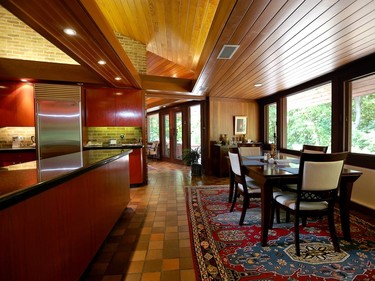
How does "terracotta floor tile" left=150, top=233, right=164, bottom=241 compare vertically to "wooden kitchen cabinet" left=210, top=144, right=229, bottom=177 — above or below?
below

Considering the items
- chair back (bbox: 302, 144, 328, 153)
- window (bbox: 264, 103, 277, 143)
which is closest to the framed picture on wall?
window (bbox: 264, 103, 277, 143)

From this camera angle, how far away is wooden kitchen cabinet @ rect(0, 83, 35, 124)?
3.60m

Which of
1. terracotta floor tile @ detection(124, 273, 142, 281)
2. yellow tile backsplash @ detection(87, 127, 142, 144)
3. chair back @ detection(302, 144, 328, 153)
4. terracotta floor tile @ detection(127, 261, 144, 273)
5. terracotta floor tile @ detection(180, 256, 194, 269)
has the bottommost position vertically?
terracotta floor tile @ detection(124, 273, 142, 281)

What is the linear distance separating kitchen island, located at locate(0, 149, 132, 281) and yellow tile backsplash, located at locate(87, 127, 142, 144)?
8.83 feet

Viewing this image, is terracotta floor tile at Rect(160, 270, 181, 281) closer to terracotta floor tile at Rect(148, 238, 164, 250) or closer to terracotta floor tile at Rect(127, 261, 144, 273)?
terracotta floor tile at Rect(127, 261, 144, 273)

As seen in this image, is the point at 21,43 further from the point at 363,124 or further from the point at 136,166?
the point at 363,124

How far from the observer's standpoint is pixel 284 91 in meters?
4.70

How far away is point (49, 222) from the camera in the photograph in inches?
42.6

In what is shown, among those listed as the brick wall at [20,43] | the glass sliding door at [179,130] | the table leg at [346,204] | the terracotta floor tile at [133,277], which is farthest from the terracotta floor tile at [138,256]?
the glass sliding door at [179,130]


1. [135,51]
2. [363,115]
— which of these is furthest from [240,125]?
[135,51]

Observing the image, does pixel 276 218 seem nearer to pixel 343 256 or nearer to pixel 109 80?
pixel 343 256

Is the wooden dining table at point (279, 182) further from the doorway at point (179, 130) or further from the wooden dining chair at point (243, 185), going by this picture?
the doorway at point (179, 130)

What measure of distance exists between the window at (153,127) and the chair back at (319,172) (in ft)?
23.2

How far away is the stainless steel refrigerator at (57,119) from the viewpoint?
11.9 feet
